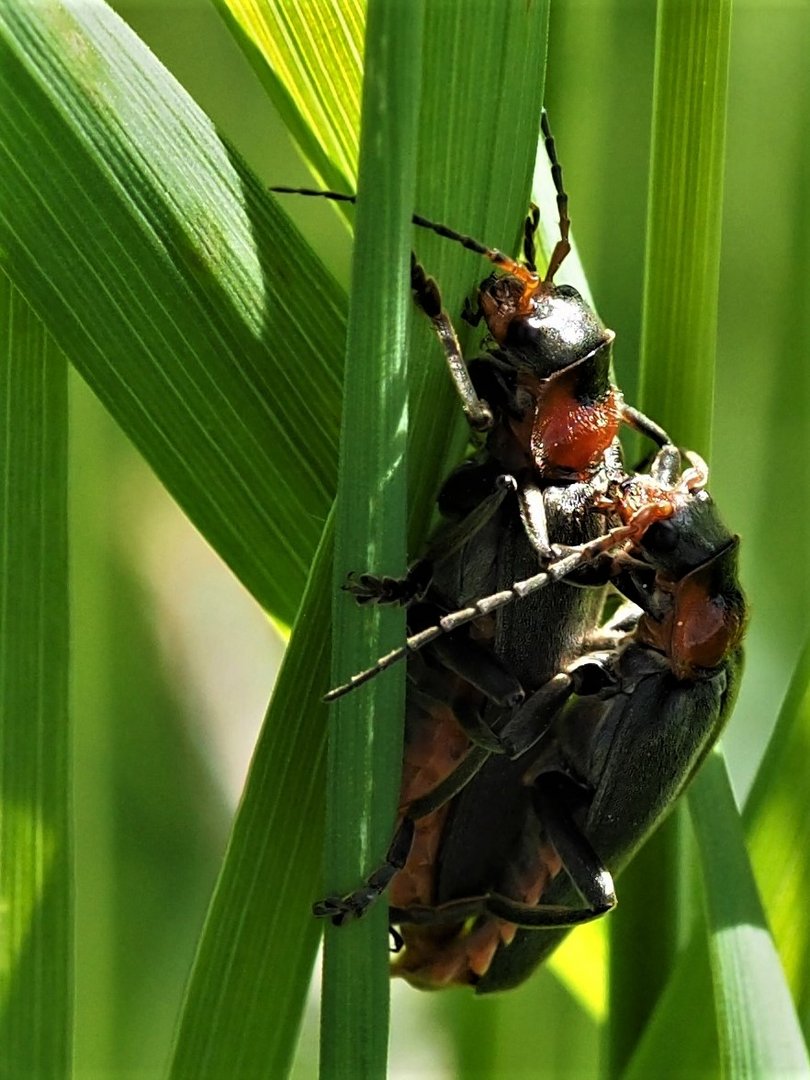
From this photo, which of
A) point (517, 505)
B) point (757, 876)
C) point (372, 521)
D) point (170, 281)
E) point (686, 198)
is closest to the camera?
point (372, 521)

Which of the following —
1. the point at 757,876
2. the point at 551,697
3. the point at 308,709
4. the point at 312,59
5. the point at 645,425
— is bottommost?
the point at 757,876

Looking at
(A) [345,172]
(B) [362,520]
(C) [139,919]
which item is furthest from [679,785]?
(C) [139,919]

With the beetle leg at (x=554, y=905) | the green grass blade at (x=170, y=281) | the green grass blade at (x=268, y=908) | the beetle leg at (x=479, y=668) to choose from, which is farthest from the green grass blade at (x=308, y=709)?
the beetle leg at (x=554, y=905)

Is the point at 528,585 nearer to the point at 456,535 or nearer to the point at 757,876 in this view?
the point at 456,535

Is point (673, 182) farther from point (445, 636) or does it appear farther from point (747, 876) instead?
point (747, 876)

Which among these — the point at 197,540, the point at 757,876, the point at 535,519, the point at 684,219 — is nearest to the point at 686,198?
the point at 684,219

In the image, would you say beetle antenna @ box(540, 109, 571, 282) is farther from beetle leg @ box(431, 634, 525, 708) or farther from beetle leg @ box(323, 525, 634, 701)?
beetle leg @ box(431, 634, 525, 708)

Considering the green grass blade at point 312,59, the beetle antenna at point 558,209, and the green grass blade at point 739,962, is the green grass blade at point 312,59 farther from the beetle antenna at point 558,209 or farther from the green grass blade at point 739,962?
the green grass blade at point 739,962
